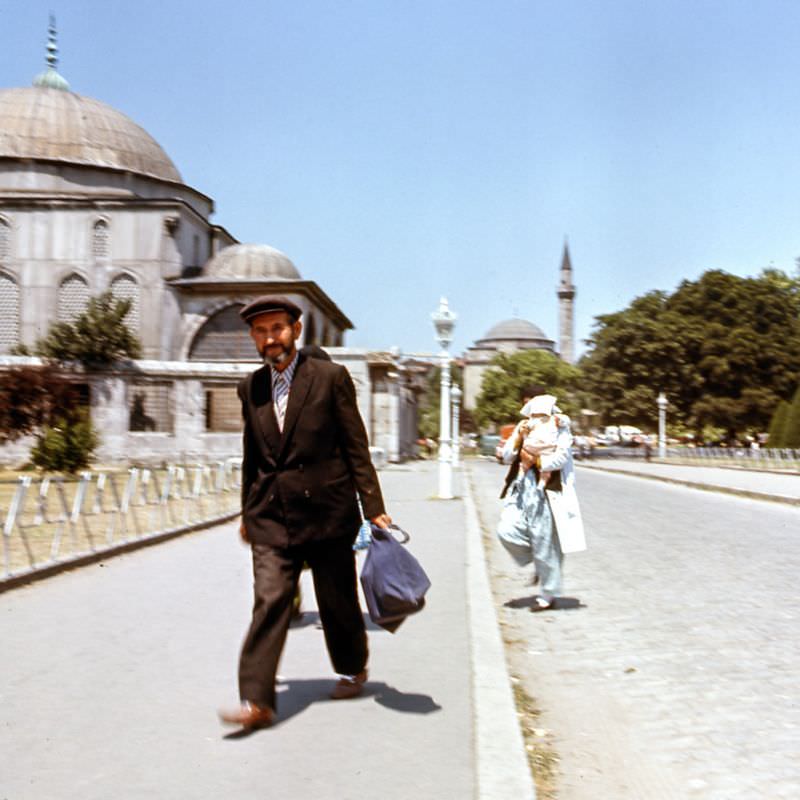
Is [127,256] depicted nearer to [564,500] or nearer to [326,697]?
[564,500]

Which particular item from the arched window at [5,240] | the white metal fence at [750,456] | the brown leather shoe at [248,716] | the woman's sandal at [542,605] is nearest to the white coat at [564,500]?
the woman's sandal at [542,605]

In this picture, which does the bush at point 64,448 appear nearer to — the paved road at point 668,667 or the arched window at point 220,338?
the paved road at point 668,667

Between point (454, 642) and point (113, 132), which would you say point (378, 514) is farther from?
point (113, 132)

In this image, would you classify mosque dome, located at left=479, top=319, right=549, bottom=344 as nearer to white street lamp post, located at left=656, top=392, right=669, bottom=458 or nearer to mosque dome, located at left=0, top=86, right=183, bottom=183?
white street lamp post, located at left=656, top=392, right=669, bottom=458

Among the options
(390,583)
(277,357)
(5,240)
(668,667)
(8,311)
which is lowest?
(668,667)

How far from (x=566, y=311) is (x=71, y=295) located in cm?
9105

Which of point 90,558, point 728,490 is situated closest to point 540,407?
point 90,558

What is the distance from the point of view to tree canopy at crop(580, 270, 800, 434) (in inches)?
2217

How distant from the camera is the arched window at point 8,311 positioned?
44.2 meters

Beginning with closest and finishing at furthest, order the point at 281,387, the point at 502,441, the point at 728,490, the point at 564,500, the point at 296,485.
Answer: the point at 296,485 → the point at 281,387 → the point at 564,500 → the point at 502,441 → the point at 728,490

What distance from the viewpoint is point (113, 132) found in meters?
48.8

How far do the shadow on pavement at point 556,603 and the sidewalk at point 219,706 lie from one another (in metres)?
0.37

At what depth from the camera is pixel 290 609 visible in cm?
438

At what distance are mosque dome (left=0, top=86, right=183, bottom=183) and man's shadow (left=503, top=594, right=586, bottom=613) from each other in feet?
141
